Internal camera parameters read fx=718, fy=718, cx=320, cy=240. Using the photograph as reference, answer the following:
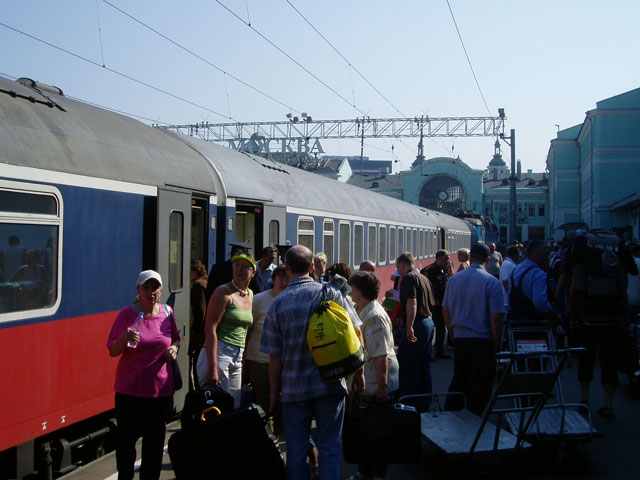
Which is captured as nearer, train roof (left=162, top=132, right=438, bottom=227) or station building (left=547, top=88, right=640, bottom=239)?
train roof (left=162, top=132, right=438, bottom=227)

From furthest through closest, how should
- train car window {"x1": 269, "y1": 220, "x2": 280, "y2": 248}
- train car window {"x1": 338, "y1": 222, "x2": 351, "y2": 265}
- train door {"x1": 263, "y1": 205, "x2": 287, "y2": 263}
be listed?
1. train car window {"x1": 338, "y1": 222, "x2": 351, "y2": 265}
2. train car window {"x1": 269, "y1": 220, "x2": 280, "y2": 248}
3. train door {"x1": 263, "y1": 205, "x2": 287, "y2": 263}

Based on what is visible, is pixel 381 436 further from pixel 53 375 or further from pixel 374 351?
pixel 53 375

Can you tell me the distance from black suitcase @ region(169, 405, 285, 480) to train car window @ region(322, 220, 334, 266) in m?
9.32

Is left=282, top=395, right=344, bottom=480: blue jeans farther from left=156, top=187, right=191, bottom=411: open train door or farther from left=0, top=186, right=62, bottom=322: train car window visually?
left=156, top=187, right=191, bottom=411: open train door

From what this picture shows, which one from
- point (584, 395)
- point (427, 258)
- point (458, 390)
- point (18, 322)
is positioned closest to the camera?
point (18, 322)

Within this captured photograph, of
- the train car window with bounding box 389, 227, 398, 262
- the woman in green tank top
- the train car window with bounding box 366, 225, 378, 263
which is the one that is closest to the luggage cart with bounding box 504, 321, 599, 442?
the woman in green tank top

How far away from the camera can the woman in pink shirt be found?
5453 millimetres

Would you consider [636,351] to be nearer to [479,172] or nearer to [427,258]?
[427,258]

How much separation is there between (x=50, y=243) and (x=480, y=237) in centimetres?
4126

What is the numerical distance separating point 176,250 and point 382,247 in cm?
1223

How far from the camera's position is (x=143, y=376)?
5484 millimetres

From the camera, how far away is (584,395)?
8.30m

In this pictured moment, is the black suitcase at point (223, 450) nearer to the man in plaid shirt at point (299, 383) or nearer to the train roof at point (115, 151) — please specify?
the man in plaid shirt at point (299, 383)

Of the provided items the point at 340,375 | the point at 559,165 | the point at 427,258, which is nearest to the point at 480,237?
the point at 427,258
